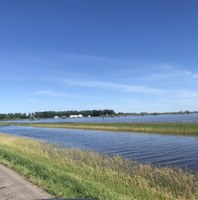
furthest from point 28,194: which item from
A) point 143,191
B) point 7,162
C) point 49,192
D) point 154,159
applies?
point 154,159

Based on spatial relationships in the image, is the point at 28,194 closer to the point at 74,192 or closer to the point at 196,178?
the point at 74,192

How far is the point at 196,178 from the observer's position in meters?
18.8

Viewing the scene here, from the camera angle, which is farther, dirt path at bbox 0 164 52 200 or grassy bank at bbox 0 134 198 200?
grassy bank at bbox 0 134 198 200

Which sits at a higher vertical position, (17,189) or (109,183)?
(17,189)

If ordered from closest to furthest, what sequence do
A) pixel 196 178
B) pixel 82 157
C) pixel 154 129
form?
pixel 196 178 < pixel 82 157 < pixel 154 129

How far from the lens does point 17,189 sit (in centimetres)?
Answer: 1217

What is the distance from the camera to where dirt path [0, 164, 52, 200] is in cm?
1105

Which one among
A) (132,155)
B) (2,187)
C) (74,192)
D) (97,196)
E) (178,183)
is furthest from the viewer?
(132,155)

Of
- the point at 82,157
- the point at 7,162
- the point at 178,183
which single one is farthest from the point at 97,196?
the point at 82,157

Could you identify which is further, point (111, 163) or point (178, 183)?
point (111, 163)

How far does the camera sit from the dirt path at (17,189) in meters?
11.0

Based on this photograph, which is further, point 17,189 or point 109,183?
point 109,183

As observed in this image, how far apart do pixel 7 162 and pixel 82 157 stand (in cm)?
933

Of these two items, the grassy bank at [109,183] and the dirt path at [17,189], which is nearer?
the dirt path at [17,189]
